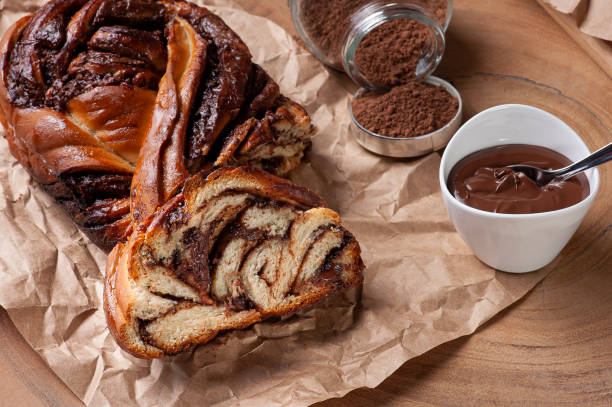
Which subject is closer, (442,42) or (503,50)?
(442,42)

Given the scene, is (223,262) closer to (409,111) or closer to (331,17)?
(409,111)

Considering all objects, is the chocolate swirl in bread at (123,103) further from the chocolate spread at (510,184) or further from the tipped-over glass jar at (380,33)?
the chocolate spread at (510,184)

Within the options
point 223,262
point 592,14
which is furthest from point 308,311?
point 592,14

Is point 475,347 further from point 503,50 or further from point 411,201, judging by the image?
point 503,50

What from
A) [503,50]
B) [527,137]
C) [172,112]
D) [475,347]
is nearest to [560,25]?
[503,50]

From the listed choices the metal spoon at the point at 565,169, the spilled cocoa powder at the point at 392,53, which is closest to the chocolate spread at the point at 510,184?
the metal spoon at the point at 565,169
